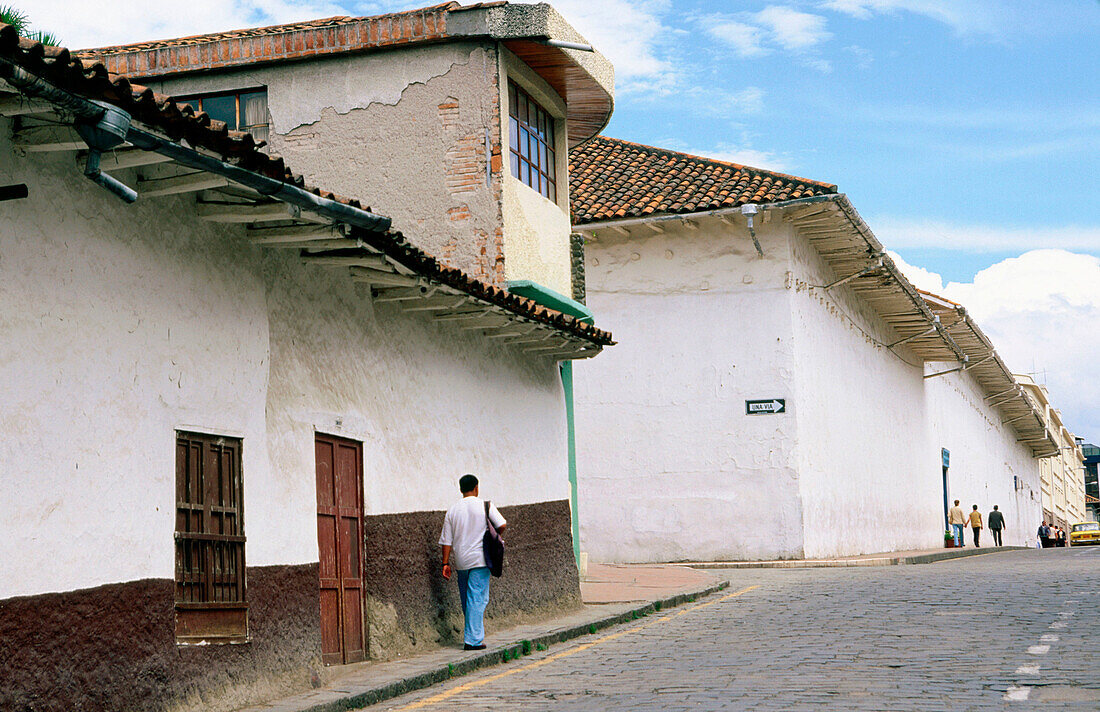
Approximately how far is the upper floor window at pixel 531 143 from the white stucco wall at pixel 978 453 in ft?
80.0

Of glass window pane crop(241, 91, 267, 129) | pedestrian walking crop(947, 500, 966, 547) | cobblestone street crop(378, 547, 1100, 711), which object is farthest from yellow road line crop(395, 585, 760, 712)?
pedestrian walking crop(947, 500, 966, 547)

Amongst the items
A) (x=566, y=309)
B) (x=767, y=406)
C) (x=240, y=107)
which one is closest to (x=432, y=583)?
(x=566, y=309)

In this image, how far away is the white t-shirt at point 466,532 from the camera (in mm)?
11109

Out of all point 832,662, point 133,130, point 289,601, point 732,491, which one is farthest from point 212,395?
point 732,491

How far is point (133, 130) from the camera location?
6344 mm

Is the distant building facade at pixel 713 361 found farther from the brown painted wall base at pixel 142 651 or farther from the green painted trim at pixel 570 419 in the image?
the brown painted wall base at pixel 142 651

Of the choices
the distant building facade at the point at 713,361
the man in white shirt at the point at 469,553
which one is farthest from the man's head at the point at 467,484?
the distant building facade at the point at 713,361

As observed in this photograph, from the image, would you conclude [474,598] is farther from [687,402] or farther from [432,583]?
[687,402]

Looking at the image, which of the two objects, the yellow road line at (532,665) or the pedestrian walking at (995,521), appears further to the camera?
the pedestrian walking at (995,521)

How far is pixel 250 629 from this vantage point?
8.47 meters

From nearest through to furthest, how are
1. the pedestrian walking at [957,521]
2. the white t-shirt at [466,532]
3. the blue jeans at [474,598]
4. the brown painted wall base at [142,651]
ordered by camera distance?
the brown painted wall base at [142,651], the blue jeans at [474,598], the white t-shirt at [466,532], the pedestrian walking at [957,521]

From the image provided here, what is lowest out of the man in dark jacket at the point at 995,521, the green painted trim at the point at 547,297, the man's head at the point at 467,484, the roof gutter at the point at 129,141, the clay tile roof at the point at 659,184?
the man in dark jacket at the point at 995,521

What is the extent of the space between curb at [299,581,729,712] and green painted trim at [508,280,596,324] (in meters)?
3.81

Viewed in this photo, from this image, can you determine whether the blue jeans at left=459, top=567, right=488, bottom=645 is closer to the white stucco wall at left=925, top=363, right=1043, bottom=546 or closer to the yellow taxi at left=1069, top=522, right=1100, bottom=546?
the white stucco wall at left=925, top=363, right=1043, bottom=546
